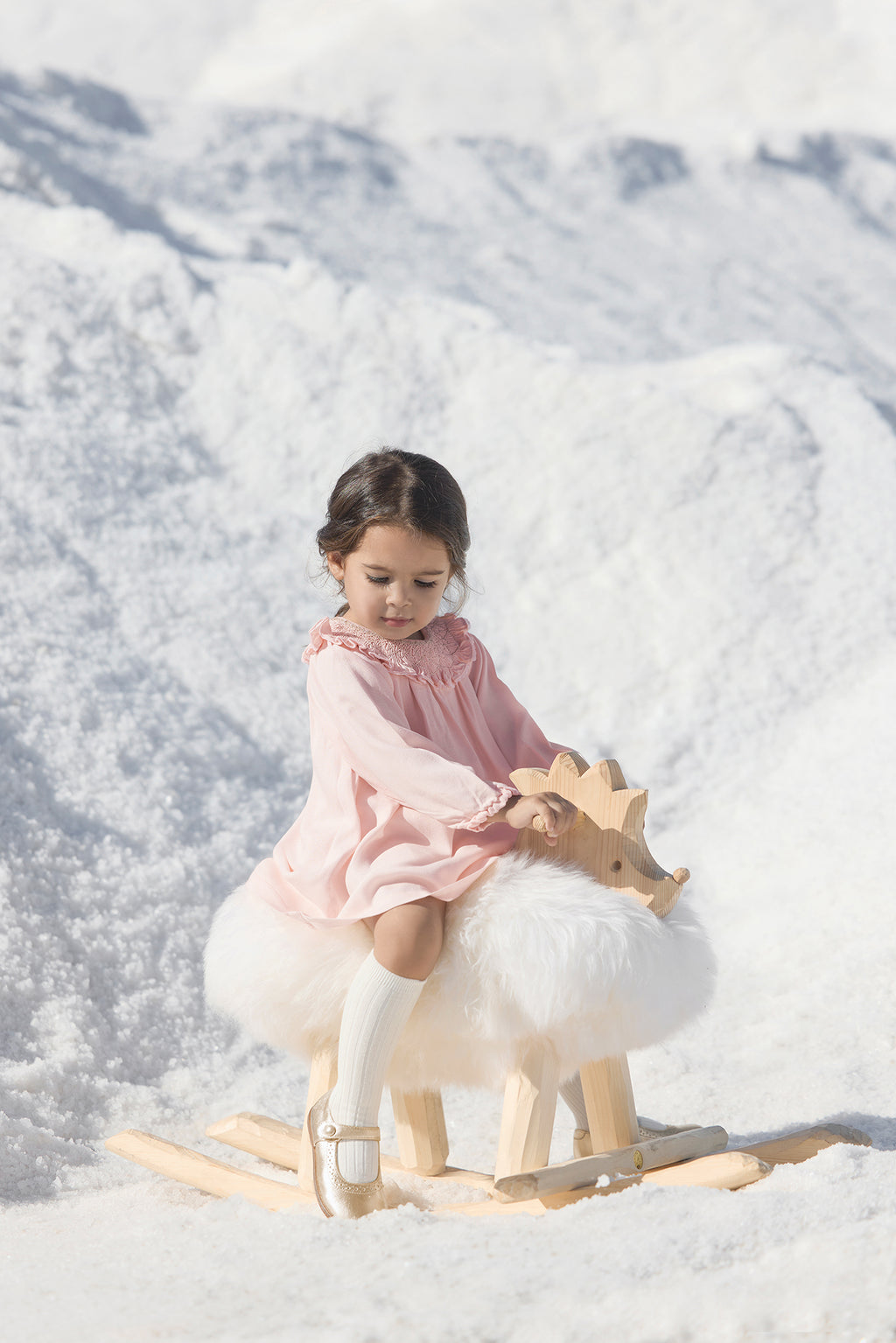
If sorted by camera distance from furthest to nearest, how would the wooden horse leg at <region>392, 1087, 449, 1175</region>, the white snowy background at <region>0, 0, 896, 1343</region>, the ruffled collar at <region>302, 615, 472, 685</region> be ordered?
the wooden horse leg at <region>392, 1087, 449, 1175</region>
the ruffled collar at <region>302, 615, 472, 685</region>
the white snowy background at <region>0, 0, 896, 1343</region>

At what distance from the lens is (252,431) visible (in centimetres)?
281

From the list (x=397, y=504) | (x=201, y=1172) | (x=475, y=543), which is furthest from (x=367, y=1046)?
(x=475, y=543)

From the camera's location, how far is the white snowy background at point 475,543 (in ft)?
3.69

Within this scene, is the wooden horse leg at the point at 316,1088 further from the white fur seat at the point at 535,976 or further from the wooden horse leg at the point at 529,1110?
the wooden horse leg at the point at 529,1110

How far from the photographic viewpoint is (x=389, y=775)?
4.13 feet

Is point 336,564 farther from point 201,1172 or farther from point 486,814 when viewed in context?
point 201,1172

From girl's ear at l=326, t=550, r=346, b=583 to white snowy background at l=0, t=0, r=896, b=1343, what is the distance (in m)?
0.72

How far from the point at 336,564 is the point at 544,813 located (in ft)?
1.35

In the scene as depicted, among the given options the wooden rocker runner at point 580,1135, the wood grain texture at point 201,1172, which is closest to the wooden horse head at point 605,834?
the wooden rocker runner at point 580,1135

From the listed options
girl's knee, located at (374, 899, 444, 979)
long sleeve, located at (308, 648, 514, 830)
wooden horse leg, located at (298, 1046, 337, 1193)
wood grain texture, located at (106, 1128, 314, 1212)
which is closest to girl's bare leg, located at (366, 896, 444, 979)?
girl's knee, located at (374, 899, 444, 979)

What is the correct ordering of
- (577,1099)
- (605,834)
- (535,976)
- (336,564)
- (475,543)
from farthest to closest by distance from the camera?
(475,543) → (577,1099) → (336,564) → (605,834) → (535,976)

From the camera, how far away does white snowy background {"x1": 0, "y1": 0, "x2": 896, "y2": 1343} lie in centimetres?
113

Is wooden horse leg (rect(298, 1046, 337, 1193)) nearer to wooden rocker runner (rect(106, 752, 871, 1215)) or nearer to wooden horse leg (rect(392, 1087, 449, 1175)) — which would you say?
wooden rocker runner (rect(106, 752, 871, 1215))

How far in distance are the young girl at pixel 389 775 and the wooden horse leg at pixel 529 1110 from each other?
0.14 m
